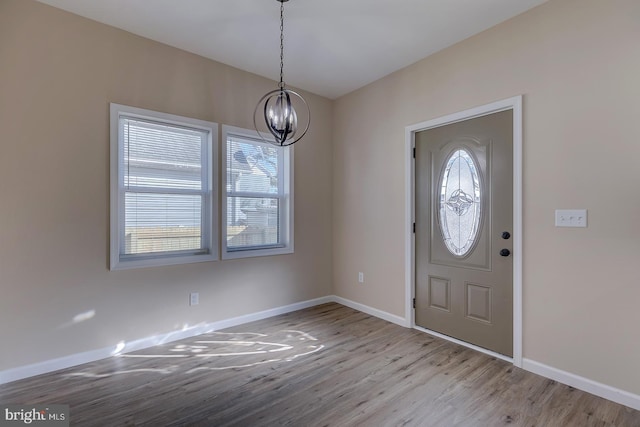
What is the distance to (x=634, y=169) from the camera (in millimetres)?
1984

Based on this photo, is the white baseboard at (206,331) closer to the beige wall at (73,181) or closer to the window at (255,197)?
the beige wall at (73,181)

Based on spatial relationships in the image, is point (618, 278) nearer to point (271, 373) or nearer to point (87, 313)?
point (271, 373)

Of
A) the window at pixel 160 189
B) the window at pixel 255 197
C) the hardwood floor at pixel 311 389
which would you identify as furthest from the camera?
the window at pixel 255 197

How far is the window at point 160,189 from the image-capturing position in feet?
9.11

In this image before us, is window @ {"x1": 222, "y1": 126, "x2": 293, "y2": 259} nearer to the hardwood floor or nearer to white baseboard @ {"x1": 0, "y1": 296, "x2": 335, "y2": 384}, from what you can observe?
white baseboard @ {"x1": 0, "y1": 296, "x2": 335, "y2": 384}

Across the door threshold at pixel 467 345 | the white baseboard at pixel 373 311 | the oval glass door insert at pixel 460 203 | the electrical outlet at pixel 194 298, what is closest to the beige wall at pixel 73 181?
the electrical outlet at pixel 194 298

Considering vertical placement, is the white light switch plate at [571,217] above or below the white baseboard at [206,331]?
above

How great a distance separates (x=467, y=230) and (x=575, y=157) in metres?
1.00

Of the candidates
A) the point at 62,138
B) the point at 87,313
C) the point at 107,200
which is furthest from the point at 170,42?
the point at 87,313

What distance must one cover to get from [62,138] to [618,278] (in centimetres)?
428

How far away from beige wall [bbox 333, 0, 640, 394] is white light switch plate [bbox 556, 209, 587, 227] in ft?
0.12

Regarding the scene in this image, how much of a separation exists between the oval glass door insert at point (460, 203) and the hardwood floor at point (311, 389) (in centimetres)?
103

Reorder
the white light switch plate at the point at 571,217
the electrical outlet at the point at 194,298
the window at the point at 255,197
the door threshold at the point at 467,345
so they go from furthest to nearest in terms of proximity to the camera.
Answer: the window at the point at 255,197 → the electrical outlet at the point at 194,298 → the door threshold at the point at 467,345 → the white light switch plate at the point at 571,217

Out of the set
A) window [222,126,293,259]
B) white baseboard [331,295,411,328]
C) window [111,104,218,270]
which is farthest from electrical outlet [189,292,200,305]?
white baseboard [331,295,411,328]
